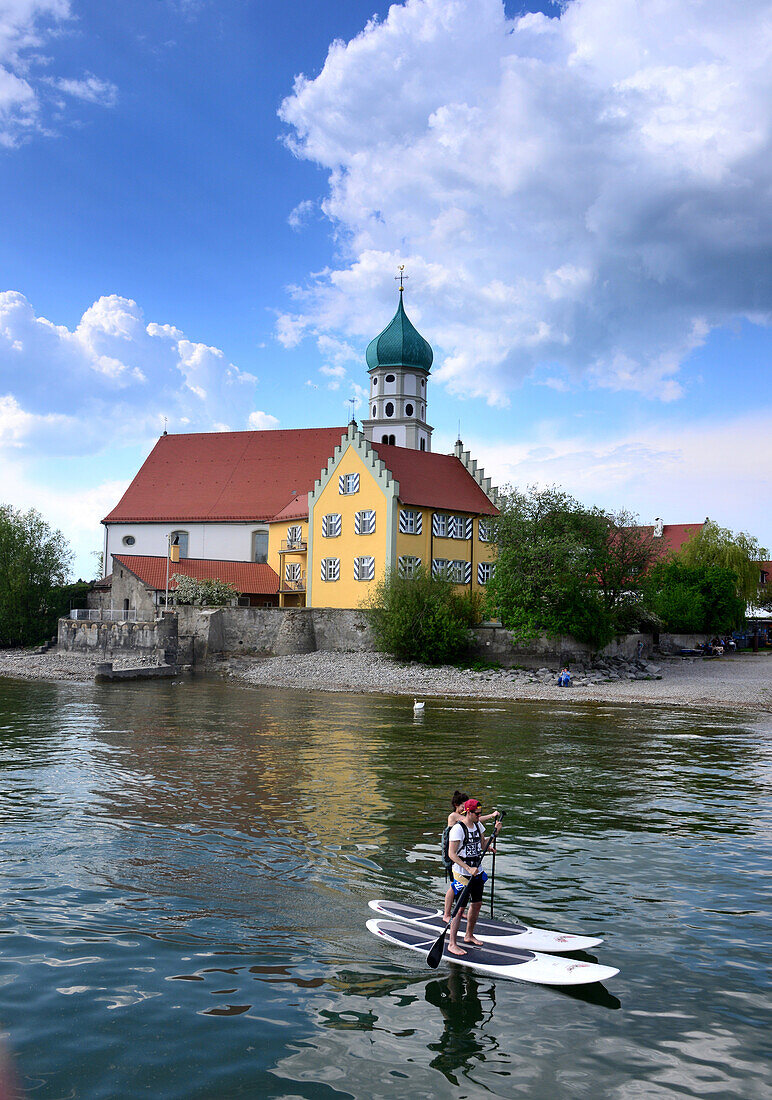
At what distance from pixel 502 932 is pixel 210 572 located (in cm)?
4973

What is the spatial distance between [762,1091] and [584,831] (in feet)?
25.7

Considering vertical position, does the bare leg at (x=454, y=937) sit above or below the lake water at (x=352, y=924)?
above

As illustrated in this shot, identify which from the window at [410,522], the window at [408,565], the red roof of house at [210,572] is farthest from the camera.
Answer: the red roof of house at [210,572]

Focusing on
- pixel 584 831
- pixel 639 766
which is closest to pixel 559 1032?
pixel 584 831

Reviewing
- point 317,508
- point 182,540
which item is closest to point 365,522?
point 317,508

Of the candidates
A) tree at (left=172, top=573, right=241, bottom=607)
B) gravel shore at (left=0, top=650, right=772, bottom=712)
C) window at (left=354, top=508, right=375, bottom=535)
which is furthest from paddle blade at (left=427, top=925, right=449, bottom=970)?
tree at (left=172, top=573, right=241, bottom=607)

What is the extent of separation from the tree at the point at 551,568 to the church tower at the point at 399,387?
2168 centimetres

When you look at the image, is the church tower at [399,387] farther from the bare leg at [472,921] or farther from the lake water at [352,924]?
the bare leg at [472,921]

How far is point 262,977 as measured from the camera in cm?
852

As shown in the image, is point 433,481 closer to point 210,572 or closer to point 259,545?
point 210,572

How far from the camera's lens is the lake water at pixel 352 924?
277 inches

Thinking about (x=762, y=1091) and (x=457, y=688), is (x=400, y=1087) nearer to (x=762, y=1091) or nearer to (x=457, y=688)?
(x=762, y=1091)

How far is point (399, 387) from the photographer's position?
67812 millimetres

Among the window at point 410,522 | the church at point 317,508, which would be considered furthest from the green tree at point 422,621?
the window at point 410,522
